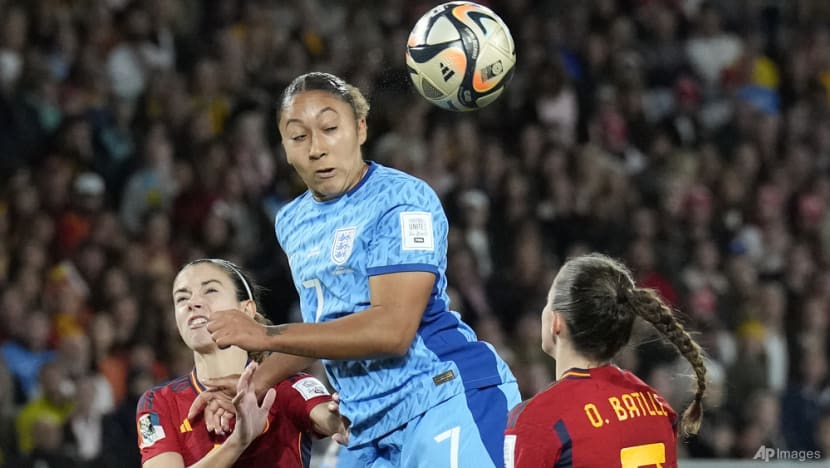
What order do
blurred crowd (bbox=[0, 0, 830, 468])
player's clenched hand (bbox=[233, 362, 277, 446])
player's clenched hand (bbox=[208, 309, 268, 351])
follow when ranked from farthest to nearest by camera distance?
blurred crowd (bbox=[0, 0, 830, 468]) → player's clenched hand (bbox=[233, 362, 277, 446]) → player's clenched hand (bbox=[208, 309, 268, 351])

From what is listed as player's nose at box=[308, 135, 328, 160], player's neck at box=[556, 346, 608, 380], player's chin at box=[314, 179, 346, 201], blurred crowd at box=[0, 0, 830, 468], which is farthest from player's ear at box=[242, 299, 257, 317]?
blurred crowd at box=[0, 0, 830, 468]

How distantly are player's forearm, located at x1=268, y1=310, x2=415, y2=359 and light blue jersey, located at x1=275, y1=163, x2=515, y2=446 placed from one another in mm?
192

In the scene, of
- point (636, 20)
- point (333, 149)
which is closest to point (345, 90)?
point (333, 149)

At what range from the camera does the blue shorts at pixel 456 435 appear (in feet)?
12.5

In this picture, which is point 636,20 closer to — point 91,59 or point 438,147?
point 438,147

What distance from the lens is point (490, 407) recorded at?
3896 millimetres

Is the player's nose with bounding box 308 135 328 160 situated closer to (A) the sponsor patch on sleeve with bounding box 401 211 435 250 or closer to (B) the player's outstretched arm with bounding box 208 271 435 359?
(A) the sponsor patch on sleeve with bounding box 401 211 435 250

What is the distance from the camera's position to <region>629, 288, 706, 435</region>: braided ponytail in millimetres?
3742

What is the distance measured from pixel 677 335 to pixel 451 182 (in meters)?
6.33

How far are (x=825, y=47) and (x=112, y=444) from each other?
28.3 feet

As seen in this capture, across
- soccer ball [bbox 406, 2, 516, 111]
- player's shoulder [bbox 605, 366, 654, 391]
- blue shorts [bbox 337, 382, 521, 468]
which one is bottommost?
blue shorts [bbox 337, 382, 521, 468]

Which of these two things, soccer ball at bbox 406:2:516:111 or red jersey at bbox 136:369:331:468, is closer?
red jersey at bbox 136:369:331:468

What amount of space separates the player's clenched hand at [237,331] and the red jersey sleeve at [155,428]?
0.90 metres

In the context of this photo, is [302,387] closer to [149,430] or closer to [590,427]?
[149,430]
